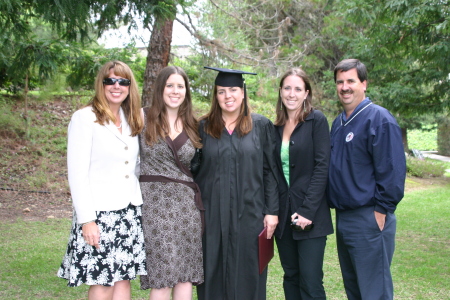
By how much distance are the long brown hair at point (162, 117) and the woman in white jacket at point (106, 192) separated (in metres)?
0.10

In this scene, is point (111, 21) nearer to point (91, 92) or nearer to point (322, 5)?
point (91, 92)

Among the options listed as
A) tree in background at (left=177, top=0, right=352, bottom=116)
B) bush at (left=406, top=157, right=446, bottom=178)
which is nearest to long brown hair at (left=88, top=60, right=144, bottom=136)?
tree in background at (left=177, top=0, right=352, bottom=116)

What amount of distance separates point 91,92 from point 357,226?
13.0 meters

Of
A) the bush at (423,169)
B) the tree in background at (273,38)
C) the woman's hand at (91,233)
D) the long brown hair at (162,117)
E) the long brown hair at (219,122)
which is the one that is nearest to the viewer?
the woman's hand at (91,233)

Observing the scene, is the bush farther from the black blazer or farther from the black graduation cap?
the black graduation cap

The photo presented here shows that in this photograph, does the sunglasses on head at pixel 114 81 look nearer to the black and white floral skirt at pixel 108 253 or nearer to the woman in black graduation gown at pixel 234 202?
the woman in black graduation gown at pixel 234 202

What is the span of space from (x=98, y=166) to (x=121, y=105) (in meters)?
0.54

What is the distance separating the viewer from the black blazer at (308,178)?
3.72m

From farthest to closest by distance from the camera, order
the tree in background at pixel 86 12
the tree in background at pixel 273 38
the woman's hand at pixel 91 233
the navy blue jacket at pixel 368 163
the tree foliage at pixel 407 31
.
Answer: the tree in background at pixel 273 38, the tree foliage at pixel 407 31, the tree in background at pixel 86 12, the navy blue jacket at pixel 368 163, the woman's hand at pixel 91 233

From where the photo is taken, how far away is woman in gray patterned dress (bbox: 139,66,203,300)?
11.8 ft

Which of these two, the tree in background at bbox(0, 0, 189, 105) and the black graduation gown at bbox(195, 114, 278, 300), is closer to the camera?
the black graduation gown at bbox(195, 114, 278, 300)

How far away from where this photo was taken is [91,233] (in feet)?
11.1

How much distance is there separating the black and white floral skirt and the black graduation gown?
0.55m

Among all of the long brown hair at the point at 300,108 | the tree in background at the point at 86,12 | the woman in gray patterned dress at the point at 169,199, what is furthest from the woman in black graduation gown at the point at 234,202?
the tree in background at the point at 86,12
